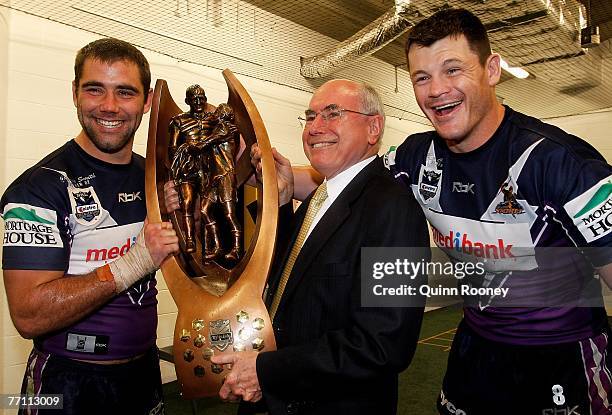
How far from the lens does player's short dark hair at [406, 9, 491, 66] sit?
1.43 metres

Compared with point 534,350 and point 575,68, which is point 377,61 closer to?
point 575,68

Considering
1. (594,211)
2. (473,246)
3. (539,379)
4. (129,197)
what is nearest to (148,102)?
(129,197)

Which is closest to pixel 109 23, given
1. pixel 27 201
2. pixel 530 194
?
pixel 27 201

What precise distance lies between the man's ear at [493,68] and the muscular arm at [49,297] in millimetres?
1295

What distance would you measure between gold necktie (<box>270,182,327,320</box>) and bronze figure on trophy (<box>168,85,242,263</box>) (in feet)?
0.51

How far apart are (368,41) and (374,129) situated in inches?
124

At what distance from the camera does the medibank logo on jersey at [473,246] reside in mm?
1476

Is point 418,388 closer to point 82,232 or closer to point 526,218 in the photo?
point 526,218

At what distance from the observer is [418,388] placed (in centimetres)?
386

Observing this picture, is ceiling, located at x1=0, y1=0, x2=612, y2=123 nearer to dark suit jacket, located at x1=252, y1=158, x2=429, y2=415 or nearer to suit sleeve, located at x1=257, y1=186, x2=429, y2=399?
dark suit jacket, located at x1=252, y1=158, x2=429, y2=415

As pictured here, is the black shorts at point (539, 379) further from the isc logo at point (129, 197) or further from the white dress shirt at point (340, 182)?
the isc logo at point (129, 197)

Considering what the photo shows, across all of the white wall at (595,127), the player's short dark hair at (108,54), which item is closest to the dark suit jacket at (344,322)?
the player's short dark hair at (108,54)

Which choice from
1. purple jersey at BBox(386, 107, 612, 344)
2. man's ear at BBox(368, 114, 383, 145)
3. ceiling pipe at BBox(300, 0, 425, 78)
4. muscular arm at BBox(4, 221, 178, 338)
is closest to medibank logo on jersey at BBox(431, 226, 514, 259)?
purple jersey at BBox(386, 107, 612, 344)

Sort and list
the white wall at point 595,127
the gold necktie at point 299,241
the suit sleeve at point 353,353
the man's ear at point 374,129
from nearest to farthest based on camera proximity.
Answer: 1. the suit sleeve at point 353,353
2. the gold necktie at point 299,241
3. the man's ear at point 374,129
4. the white wall at point 595,127
